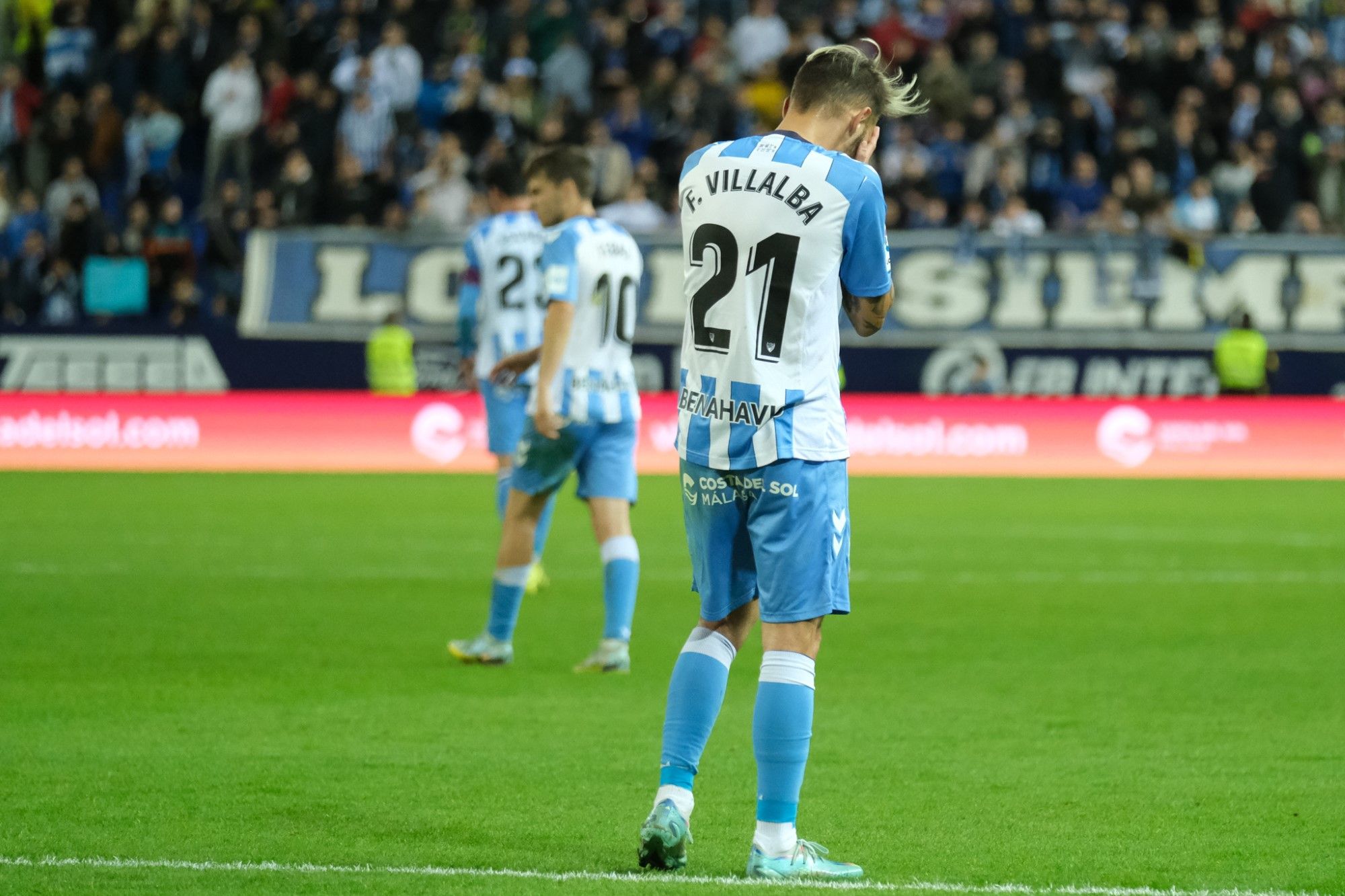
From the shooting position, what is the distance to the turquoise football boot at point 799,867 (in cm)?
475

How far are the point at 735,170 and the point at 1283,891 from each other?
2.27 meters

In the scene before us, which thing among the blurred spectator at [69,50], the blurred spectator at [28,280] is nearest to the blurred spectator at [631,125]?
the blurred spectator at [28,280]

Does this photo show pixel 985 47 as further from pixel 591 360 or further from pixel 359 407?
pixel 591 360

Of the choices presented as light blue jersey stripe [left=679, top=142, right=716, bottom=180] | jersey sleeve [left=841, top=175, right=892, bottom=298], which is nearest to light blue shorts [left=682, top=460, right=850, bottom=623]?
jersey sleeve [left=841, top=175, right=892, bottom=298]

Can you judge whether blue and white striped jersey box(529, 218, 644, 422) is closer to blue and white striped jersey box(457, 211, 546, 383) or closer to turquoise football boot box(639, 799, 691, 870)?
blue and white striped jersey box(457, 211, 546, 383)

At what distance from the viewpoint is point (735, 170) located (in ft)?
16.0

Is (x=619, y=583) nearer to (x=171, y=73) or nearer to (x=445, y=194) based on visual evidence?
(x=445, y=194)

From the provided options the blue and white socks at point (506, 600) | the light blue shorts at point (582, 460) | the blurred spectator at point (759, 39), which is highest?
the blurred spectator at point (759, 39)

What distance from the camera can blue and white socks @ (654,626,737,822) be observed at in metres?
5.02

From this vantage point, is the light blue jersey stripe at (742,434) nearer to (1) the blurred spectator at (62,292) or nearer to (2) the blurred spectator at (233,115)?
(1) the blurred spectator at (62,292)

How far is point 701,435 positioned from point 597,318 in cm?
348

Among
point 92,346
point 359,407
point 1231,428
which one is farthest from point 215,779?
point 92,346

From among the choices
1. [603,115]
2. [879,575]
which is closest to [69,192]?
[603,115]

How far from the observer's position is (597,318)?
8.41 metres
